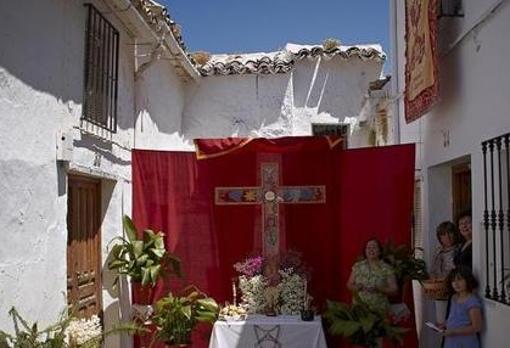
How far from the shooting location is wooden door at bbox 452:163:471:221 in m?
6.89

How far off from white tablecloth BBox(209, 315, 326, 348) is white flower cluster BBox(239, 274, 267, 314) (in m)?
0.36

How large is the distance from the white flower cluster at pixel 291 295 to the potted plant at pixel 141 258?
4.00ft

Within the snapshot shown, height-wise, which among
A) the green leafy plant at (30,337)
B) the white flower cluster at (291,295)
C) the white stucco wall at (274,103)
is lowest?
the white flower cluster at (291,295)

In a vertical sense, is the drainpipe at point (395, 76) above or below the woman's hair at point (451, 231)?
above

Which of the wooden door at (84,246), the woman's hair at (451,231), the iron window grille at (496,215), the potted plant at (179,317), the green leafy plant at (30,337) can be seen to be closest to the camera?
the green leafy plant at (30,337)

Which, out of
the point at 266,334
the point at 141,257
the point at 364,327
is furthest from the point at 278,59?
the point at 364,327

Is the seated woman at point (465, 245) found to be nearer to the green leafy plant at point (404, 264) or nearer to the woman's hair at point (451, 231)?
the woman's hair at point (451, 231)

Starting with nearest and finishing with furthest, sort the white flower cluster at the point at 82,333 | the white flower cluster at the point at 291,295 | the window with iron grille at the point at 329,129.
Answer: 1. the white flower cluster at the point at 82,333
2. the white flower cluster at the point at 291,295
3. the window with iron grille at the point at 329,129

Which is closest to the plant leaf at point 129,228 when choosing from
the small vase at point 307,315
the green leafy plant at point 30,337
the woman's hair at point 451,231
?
the small vase at point 307,315

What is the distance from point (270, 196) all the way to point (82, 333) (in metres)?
3.73

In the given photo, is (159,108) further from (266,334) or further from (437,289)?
(437,289)

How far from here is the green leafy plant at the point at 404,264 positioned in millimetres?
6770

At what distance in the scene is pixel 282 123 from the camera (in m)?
11.2

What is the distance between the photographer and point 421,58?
21.7ft
